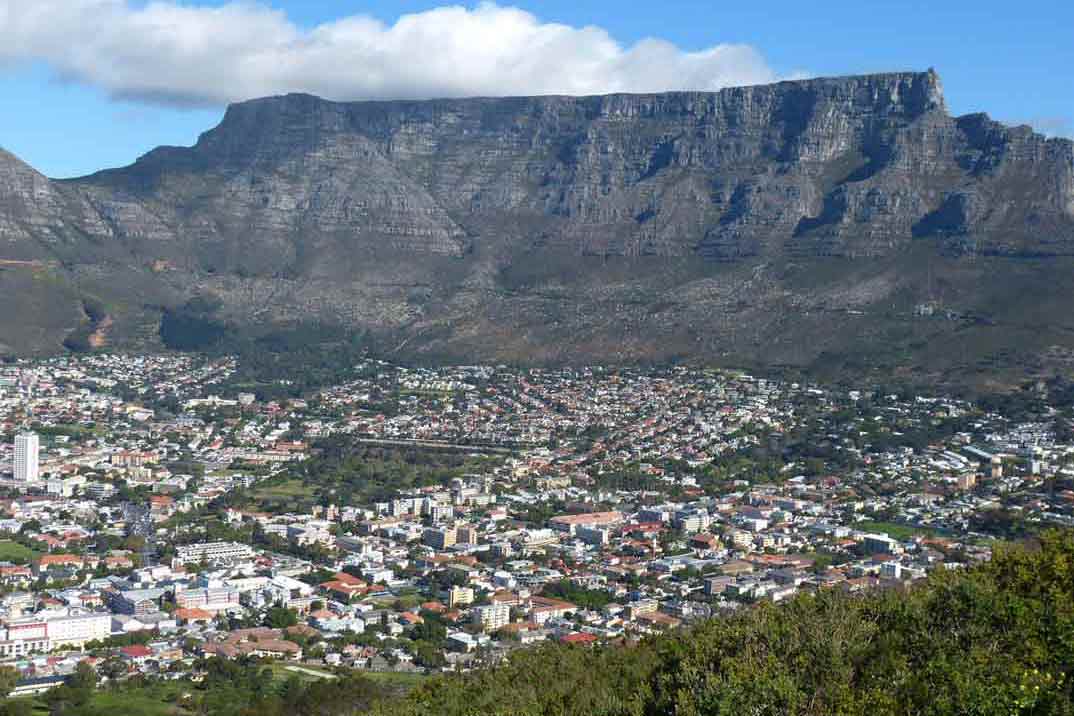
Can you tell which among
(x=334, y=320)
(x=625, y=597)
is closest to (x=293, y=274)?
(x=334, y=320)

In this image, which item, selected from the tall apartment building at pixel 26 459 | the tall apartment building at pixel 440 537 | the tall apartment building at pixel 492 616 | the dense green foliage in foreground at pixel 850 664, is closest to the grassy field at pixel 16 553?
the tall apartment building at pixel 26 459

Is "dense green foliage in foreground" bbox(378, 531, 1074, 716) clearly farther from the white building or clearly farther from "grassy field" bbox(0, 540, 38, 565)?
"grassy field" bbox(0, 540, 38, 565)

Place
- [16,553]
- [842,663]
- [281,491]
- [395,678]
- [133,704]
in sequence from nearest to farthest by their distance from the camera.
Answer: [842,663] → [133,704] → [395,678] → [16,553] → [281,491]

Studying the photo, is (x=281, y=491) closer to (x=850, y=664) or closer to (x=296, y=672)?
(x=296, y=672)

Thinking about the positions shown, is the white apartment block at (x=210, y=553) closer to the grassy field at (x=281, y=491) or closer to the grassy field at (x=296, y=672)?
the grassy field at (x=281, y=491)

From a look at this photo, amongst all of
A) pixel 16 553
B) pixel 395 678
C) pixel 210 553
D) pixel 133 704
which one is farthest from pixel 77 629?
pixel 16 553

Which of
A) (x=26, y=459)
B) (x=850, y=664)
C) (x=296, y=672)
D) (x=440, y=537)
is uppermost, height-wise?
(x=850, y=664)

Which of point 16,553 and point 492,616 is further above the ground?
point 492,616
